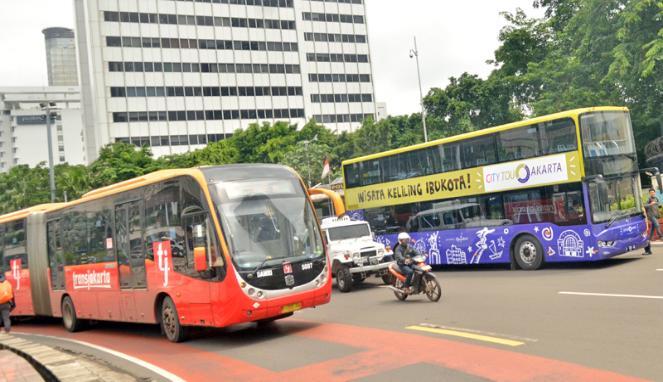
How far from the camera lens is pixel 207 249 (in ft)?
36.0

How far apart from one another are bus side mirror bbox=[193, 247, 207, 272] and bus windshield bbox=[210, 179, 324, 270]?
48 centimetres

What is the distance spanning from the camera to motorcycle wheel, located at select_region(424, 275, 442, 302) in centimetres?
1373

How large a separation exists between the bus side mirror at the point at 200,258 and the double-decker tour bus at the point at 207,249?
0.06 ft

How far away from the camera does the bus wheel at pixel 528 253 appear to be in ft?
57.6

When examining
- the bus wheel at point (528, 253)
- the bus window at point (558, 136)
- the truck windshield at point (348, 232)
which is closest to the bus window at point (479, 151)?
the bus window at point (558, 136)

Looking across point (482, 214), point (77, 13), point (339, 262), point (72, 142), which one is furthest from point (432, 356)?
point (72, 142)

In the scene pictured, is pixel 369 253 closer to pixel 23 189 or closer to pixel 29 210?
pixel 29 210

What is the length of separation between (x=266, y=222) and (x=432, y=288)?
182 inches

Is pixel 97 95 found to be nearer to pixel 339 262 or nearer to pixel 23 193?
pixel 23 193

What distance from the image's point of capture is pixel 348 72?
87.5 m

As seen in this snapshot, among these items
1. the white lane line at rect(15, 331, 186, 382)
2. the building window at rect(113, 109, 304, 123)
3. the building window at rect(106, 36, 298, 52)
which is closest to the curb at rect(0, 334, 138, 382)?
the white lane line at rect(15, 331, 186, 382)

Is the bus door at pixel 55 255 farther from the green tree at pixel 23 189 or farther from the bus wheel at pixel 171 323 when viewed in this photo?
the green tree at pixel 23 189

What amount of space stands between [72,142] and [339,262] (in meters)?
139

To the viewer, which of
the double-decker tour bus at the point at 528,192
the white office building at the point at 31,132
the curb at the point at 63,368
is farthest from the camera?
the white office building at the point at 31,132
